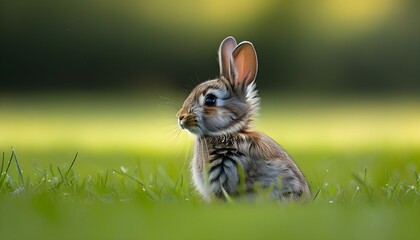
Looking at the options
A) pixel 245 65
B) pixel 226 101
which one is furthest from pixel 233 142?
pixel 245 65

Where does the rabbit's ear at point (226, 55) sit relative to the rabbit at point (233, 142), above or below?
above

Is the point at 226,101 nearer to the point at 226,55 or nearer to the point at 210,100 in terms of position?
the point at 210,100

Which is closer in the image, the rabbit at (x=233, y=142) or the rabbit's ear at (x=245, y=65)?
the rabbit at (x=233, y=142)

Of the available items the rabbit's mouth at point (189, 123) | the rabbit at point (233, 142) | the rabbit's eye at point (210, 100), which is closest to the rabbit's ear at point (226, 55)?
the rabbit at point (233, 142)

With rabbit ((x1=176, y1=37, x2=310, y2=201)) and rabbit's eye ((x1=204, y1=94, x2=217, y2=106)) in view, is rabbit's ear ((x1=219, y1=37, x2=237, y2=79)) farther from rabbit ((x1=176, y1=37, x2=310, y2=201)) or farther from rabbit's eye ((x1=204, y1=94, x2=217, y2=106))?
rabbit's eye ((x1=204, y1=94, x2=217, y2=106))

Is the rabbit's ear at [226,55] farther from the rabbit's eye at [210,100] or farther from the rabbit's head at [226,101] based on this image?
the rabbit's eye at [210,100]

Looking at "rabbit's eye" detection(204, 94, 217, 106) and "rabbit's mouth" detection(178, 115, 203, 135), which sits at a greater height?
"rabbit's eye" detection(204, 94, 217, 106)

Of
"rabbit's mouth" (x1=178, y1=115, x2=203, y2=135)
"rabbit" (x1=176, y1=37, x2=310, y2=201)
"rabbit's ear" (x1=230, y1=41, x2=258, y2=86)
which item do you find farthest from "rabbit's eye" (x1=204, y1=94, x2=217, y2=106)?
"rabbit's ear" (x1=230, y1=41, x2=258, y2=86)
